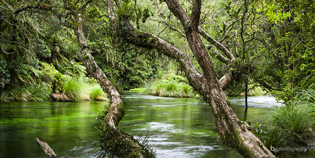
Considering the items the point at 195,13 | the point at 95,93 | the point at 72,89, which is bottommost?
the point at 95,93

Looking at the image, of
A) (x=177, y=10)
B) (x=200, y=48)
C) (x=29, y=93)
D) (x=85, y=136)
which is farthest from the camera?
(x=29, y=93)

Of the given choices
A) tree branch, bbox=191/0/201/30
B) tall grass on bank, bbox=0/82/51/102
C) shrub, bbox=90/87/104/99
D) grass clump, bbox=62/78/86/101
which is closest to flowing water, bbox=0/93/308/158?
tree branch, bbox=191/0/201/30

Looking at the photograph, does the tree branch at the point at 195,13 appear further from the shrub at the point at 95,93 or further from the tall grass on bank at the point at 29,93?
→ the shrub at the point at 95,93

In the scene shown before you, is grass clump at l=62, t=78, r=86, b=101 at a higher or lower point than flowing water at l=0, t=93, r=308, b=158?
higher

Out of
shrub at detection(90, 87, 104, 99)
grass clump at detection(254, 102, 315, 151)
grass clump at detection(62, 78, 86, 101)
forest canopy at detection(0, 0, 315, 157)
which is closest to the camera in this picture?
forest canopy at detection(0, 0, 315, 157)

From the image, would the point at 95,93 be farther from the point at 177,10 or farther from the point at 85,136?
the point at 177,10

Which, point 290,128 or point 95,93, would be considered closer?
point 290,128

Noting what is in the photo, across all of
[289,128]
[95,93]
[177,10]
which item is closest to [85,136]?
[177,10]

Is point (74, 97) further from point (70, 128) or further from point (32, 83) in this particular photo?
point (70, 128)

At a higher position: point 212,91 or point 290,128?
point 212,91

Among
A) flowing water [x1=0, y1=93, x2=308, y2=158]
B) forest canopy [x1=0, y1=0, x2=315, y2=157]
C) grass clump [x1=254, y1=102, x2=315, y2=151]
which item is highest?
forest canopy [x1=0, y1=0, x2=315, y2=157]

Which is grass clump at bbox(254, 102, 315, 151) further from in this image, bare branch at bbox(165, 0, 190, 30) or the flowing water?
bare branch at bbox(165, 0, 190, 30)

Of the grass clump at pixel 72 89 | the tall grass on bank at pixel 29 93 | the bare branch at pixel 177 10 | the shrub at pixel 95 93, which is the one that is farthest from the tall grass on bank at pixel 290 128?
the tall grass on bank at pixel 29 93

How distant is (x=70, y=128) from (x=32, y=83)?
7025mm
